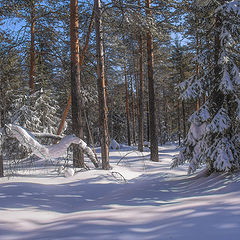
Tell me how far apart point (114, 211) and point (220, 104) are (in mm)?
4257

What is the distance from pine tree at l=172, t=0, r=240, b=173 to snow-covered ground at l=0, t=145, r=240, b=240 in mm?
618

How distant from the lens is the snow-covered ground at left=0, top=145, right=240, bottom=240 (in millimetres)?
2672

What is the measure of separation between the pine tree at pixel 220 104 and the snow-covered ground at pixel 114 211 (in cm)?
62

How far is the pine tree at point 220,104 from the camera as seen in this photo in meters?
5.56

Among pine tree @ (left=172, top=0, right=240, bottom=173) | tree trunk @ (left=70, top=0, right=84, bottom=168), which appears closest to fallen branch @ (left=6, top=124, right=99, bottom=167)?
tree trunk @ (left=70, top=0, right=84, bottom=168)

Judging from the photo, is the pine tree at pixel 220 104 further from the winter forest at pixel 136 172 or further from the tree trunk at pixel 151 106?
the tree trunk at pixel 151 106

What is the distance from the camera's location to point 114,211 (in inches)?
154

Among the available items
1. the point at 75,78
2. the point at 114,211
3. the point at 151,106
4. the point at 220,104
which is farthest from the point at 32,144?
the point at 151,106

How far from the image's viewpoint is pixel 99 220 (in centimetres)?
335

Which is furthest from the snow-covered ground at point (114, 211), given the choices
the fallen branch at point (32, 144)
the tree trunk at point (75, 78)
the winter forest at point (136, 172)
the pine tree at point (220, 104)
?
the tree trunk at point (75, 78)

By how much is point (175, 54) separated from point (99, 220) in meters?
25.4

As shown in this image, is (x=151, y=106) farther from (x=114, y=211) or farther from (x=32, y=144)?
(x=114, y=211)

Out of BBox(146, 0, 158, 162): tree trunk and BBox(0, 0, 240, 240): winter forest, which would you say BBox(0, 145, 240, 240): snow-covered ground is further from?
BBox(146, 0, 158, 162): tree trunk

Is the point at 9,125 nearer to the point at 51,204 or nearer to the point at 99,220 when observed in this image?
the point at 51,204
